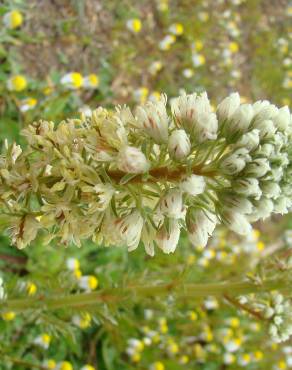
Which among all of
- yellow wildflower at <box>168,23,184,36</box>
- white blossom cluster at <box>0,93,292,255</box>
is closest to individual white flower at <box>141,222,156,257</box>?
white blossom cluster at <box>0,93,292,255</box>

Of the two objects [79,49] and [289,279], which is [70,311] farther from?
[79,49]

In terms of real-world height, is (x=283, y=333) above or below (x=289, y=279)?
below

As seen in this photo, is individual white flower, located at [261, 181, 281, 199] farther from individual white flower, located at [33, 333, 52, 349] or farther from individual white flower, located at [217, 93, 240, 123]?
individual white flower, located at [33, 333, 52, 349]

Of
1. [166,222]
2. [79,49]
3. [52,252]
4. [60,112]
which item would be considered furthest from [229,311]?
[166,222]

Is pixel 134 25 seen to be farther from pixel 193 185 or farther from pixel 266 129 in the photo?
pixel 193 185

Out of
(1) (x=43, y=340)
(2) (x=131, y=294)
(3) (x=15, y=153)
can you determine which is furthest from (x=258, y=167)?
(1) (x=43, y=340)

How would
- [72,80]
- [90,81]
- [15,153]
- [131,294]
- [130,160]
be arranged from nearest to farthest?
[130,160]
[15,153]
[131,294]
[72,80]
[90,81]
